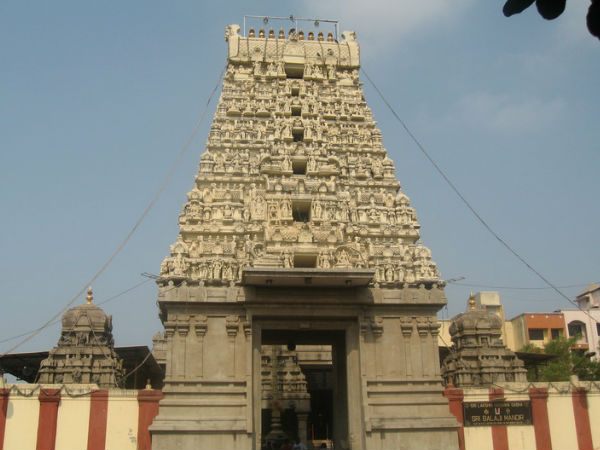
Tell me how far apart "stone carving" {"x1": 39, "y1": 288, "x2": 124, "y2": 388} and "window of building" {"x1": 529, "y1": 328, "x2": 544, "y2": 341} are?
43.4 metres

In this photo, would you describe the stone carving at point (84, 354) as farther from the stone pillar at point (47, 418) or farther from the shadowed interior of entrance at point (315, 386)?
the shadowed interior of entrance at point (315, 386)

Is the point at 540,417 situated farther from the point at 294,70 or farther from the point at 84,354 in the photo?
the point at 294,70

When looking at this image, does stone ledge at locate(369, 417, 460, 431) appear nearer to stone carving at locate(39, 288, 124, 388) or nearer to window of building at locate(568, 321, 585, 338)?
stone carving at locate(39, 288, 124, 388)

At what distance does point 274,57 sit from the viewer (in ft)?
109

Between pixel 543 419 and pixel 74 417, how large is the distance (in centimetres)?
1769

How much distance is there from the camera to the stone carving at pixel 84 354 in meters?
26.6

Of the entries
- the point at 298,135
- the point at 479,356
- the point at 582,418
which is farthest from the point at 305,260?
the point at 582,418

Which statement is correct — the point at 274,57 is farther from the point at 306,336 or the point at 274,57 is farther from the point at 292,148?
the point at 306,336

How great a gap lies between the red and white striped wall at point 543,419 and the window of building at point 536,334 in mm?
36328

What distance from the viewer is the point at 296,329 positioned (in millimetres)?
24875

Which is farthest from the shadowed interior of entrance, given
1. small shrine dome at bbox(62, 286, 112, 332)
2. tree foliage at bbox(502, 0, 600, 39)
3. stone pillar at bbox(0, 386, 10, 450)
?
tree foliage at bbox(502, 0, 600, 39)

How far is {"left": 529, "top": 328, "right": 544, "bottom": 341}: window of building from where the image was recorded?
196 ft

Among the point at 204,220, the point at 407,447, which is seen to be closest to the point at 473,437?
the point at 407,447

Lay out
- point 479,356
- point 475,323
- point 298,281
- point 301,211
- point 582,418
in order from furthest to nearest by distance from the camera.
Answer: point 475,323
point 479,356
point 301,211
point 582,418
point 298,281
